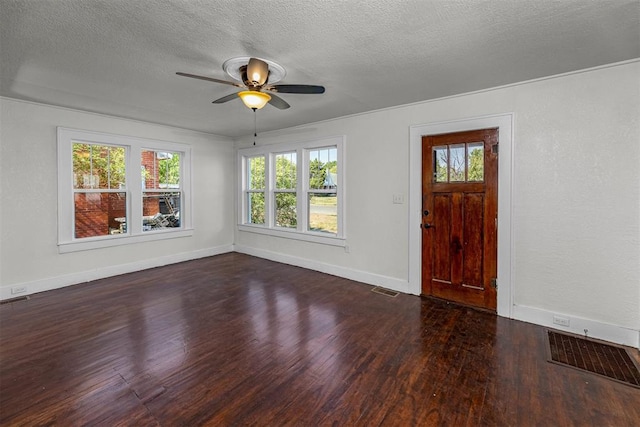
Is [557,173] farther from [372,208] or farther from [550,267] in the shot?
[372,208]

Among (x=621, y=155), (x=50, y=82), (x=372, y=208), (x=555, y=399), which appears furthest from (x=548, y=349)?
(x=50, y=82)

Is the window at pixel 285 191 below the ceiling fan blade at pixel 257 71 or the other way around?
below

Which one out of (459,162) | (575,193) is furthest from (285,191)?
(575,193)

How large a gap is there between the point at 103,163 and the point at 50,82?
172 centimetres

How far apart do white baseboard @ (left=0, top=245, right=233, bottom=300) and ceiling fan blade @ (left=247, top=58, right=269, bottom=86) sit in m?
4.00

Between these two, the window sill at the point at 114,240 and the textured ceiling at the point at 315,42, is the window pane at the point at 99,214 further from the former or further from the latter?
the textured ceiling at the point at 315,42

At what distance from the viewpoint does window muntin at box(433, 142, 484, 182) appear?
3322 mm

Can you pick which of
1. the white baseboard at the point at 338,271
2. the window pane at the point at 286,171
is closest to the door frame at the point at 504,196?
the white baseboard at the point at 338,271

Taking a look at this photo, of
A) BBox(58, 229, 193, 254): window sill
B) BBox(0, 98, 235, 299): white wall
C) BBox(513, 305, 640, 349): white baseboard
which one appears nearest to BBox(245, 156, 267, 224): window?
BBox(58, 229, 193, 254): window sill

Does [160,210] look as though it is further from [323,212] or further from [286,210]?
[323,212]

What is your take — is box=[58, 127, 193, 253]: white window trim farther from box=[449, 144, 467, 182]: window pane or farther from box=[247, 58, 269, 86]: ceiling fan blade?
box=[449, 144, 467, 182]: window pane

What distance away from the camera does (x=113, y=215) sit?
4691 millimetres

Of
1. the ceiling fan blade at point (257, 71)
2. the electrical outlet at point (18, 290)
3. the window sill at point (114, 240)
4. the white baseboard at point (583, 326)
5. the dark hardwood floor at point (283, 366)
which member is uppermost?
the ceiling fan blade at point (257, 71)

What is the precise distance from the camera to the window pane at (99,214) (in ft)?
14.2
